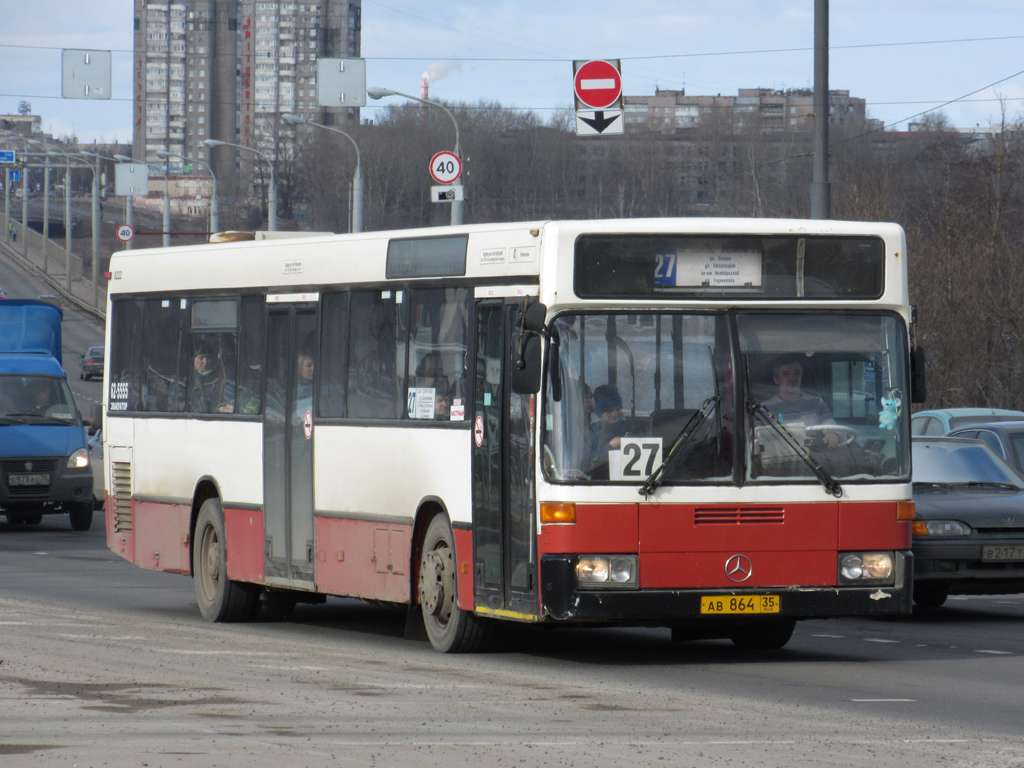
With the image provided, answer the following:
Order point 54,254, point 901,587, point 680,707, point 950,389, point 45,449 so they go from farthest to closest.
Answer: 1. point 54,254
2. point 950,389
3. point 45,449
4. point 901,587
5. point 680,707

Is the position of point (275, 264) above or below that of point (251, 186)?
below

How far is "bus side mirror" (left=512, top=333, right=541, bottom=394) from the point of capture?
1046 cm

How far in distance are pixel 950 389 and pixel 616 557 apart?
73.5ft

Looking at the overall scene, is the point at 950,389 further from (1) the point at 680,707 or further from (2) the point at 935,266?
(1) the point at 680,707

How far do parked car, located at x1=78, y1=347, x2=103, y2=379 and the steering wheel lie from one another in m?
61.9

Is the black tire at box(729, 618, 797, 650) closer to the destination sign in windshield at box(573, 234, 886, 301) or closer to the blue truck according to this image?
the destination sign in windshield at box(573, 234, 886, 301)

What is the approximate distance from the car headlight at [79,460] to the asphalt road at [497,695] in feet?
36.3

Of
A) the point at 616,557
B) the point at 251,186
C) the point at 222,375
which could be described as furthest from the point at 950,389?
the point at 251,186

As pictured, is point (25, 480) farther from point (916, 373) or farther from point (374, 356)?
point (916, 373)

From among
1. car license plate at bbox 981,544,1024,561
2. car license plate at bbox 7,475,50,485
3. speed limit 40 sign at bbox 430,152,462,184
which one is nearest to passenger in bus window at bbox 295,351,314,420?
car license plate at bbox 981,544,1024,561

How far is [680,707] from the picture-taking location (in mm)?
9250

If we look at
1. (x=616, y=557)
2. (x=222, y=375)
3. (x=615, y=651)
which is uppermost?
(x=222, y=375)

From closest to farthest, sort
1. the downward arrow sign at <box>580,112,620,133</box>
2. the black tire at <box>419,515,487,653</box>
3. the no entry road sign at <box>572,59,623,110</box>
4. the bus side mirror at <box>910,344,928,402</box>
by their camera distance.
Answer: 1. the bus side mirror at <box>910,344,928,402</box>
2. the black tire at <box>419,515,487,653</box>
3. the downward arrow sign at <box>580,112,620,133</box>
4. the no entry road sign at <box>572,59,623,110</box>

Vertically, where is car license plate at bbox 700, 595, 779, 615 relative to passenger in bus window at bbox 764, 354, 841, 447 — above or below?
below
